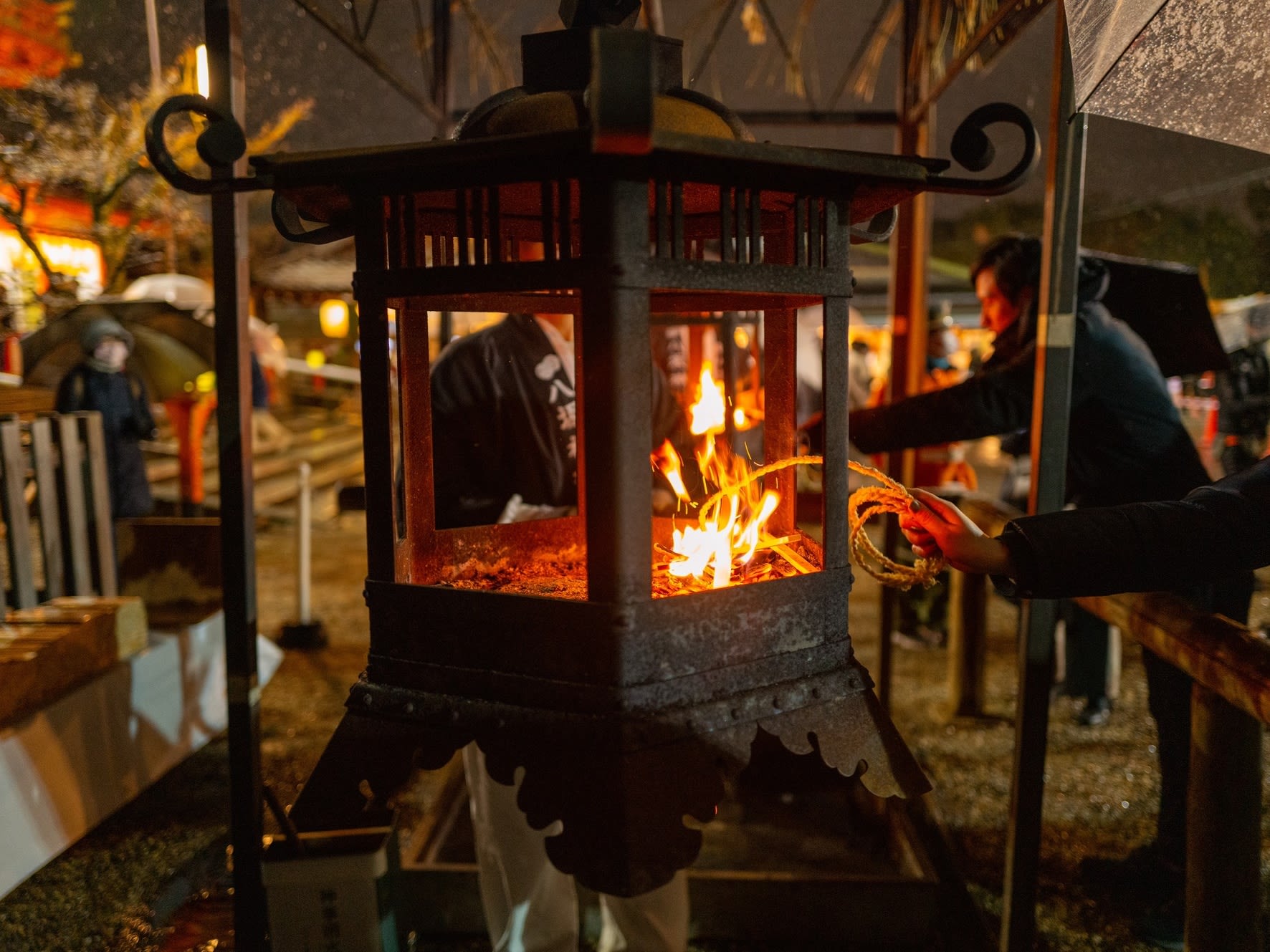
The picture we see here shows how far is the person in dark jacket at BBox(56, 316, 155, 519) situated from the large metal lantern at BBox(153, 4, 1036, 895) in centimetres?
672

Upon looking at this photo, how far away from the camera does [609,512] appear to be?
1603 millimetres

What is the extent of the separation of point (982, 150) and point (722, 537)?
1051 mm

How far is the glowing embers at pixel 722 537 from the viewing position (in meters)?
2.06

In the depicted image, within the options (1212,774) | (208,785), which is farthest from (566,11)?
(208,785)

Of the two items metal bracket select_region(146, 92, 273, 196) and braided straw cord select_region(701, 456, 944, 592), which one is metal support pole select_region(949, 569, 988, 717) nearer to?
braided straw cord select_region(701, 456, 944, 592)

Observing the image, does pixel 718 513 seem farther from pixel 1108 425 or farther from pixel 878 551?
pixel 1108 425

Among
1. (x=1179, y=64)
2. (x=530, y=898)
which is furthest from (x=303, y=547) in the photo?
(x=1179, y=64)

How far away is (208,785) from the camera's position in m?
4.42

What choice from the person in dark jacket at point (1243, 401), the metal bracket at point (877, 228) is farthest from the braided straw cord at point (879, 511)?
the person in dark jacket at point (1243, 401)

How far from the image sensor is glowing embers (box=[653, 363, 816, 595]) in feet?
6.76

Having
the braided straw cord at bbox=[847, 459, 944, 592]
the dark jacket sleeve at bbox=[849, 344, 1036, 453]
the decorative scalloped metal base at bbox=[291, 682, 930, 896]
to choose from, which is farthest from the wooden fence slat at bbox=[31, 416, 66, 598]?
the braided straw cord at bbox=[847, 459, 944, 592]

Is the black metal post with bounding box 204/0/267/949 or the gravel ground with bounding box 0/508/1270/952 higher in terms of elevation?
the black metal post with bounding box 204/0/267/949

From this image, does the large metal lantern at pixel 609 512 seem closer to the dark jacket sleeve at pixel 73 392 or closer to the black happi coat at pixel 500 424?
the black happi coat at pixel 500 424

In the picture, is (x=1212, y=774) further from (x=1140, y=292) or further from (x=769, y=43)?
(x=769, y=43)
